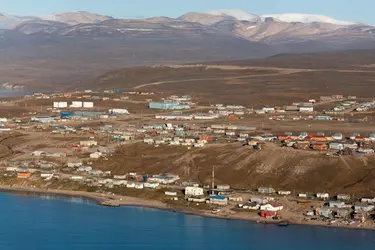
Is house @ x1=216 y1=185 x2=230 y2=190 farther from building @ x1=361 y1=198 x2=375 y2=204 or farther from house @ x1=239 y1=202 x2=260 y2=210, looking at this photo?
building @ x1=361 y1=198 x2=375 y2=204

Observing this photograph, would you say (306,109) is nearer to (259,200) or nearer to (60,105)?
(60,105)

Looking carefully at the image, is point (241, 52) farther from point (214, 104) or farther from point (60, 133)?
point (60, 133)

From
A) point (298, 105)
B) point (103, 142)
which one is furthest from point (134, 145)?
point (298, 105)

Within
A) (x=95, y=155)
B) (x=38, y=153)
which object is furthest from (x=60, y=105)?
(x=95, y=155)

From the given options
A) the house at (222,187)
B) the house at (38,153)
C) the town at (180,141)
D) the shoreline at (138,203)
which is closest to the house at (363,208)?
the town at (180,141)

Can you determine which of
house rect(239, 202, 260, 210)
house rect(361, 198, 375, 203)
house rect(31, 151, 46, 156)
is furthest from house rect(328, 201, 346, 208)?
house rect(31, 151, 46, 156)

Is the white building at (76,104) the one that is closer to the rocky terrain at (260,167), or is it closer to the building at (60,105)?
the building at (60,105)

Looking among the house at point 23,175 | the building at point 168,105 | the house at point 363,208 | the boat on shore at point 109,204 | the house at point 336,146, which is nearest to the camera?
the house at point 363,208
